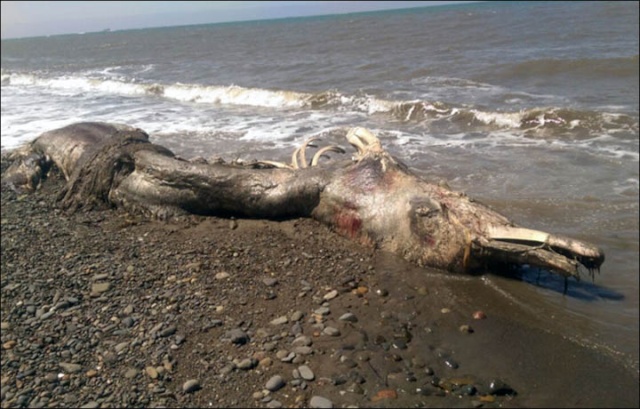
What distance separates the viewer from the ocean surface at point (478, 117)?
4984 mm

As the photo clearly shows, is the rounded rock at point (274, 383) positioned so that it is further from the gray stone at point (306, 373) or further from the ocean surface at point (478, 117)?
the ocean surface at point (478, 117)

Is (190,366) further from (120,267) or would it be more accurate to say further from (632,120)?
(632,120)

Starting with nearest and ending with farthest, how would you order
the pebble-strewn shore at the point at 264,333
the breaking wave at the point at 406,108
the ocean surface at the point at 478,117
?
1. the pebble-strewn shore at the point at 264,333
2. the ocean surface at the point at 478,117
3. the breaking wave at the point at 406,108

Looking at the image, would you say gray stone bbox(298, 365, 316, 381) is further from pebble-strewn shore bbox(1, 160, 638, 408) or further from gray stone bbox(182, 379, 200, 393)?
gray stone bbox(182, 379, 200, 393)

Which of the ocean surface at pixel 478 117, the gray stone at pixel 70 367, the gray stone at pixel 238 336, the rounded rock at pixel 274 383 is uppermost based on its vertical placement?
the ocean surface at pixel 478 117

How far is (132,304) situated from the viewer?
184 inches

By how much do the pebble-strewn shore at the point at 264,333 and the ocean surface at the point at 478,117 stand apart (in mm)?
518

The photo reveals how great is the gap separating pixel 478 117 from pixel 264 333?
858 centimetres

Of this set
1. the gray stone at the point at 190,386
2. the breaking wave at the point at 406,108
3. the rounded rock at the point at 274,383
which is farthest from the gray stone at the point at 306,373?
the breaking wave at the point at 406,108

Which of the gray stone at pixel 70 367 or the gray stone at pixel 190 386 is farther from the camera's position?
the gray stone at pixel 70 367

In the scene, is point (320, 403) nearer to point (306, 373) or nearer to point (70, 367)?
point (306, 373)

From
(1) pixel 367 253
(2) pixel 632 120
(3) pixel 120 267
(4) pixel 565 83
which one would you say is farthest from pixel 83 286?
(4) pixel 565 83

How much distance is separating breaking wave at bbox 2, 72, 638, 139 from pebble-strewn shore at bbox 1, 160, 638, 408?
21.8ft

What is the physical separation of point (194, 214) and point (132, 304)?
69.9 inches
